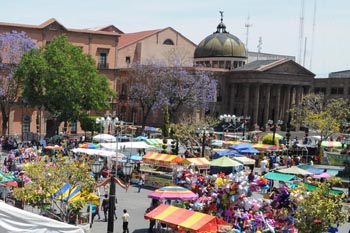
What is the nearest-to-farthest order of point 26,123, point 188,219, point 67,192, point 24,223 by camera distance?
1. point 24,223
2. point 188,219
3. point 67,192
4. point 26,123

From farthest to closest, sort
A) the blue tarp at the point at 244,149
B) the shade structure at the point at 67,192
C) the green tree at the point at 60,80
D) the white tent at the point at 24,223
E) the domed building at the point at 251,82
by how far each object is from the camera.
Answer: the domed building at the point at 251,82 < the green tree at the point at 60,80 < the blue tarp at the point at 244,149 < the shade structure at the point at 67,192 < the white tent at the point at 24,223

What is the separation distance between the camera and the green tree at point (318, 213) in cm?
1404

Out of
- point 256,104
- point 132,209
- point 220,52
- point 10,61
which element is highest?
point 220,52

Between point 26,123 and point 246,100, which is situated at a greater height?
point 246,100

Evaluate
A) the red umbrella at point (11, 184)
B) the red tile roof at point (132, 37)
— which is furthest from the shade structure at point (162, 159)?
the red tile roof at point (132, 37)

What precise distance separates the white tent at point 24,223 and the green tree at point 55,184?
412 centimetres

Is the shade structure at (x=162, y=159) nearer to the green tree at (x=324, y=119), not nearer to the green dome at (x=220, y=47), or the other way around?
the green tree at (x=324, y=119)

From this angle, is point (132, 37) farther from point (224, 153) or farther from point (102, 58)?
point (224, 153)

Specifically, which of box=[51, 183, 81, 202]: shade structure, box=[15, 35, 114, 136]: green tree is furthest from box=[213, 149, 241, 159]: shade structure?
box=[51, 183, 81, 202]: shade structure

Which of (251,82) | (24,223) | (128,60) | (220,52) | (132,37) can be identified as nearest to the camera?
(24,223)

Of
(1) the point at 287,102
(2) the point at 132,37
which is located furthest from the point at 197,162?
(2) the point at 132,37

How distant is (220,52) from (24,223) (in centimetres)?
6068

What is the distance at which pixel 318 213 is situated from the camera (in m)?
14.0

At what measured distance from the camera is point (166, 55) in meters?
66.9
